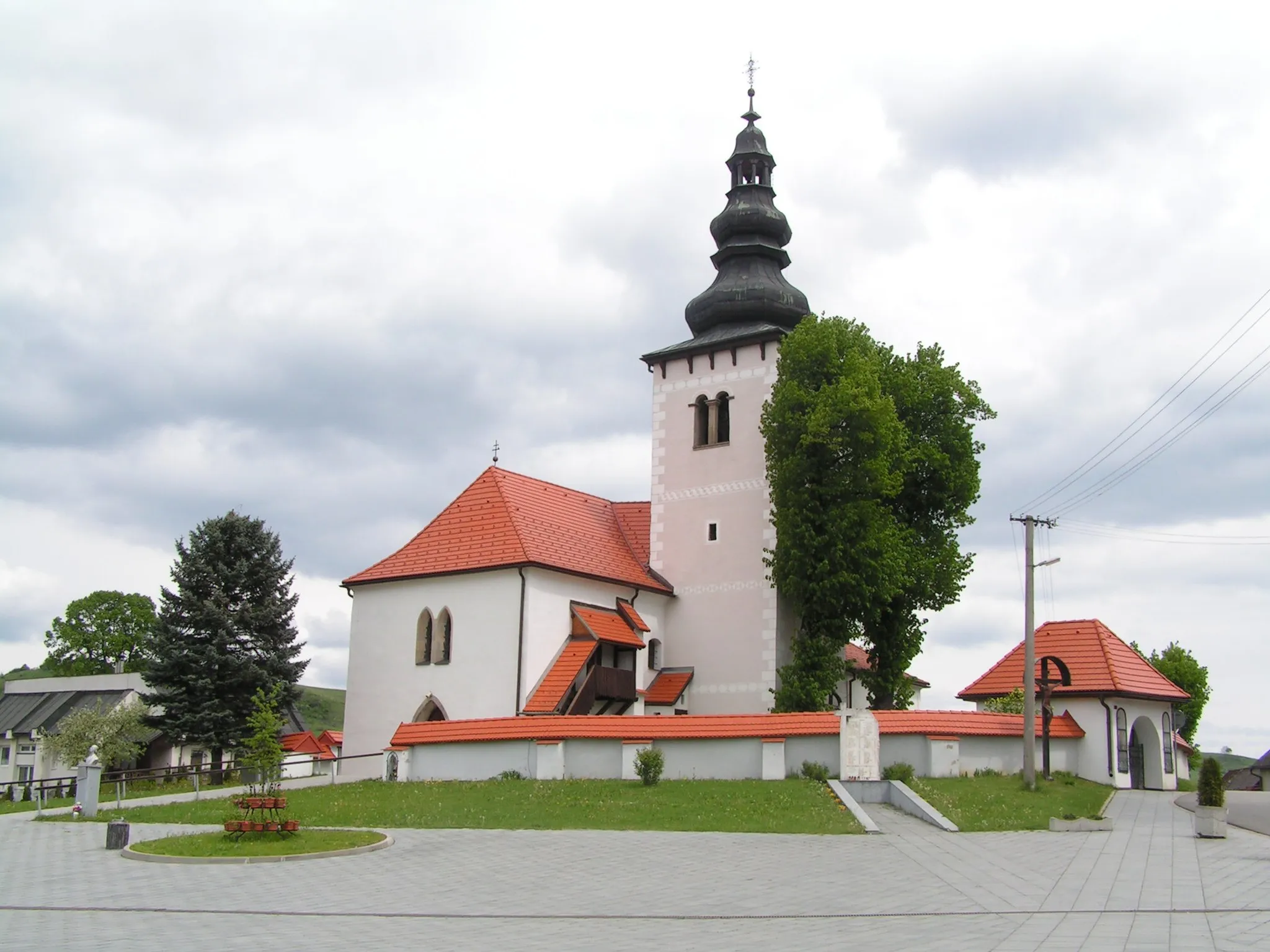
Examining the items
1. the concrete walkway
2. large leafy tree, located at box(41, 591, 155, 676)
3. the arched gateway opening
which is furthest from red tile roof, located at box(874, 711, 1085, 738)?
large leafy tree, located at box(41, 591, 155, 676)

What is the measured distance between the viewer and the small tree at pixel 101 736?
37.8m

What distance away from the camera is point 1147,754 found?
115 feet

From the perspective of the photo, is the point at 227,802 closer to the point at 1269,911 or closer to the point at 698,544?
the point at 698,544

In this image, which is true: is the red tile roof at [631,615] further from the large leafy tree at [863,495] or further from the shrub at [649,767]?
the shrub at [649,767]

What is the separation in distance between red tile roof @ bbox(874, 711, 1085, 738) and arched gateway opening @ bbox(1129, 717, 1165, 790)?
22.2 feet

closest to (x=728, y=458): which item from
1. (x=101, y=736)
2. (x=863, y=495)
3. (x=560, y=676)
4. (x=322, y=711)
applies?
(x=863, y=495)

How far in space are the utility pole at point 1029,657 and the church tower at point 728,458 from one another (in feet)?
28.9

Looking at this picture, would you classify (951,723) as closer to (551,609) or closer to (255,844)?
(551,609)

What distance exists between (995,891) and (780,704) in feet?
61.6

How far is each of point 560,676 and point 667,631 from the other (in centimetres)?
588

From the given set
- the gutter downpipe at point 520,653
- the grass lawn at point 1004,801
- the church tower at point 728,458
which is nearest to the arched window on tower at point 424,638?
the gutter downpipe at point 520,653

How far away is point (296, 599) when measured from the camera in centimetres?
3869

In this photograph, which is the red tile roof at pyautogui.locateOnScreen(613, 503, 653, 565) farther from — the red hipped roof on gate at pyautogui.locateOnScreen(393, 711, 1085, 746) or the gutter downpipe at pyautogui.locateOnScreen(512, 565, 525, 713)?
the red hipped roof on gate at pyautogui.locateOnScreen(393, 711, 1085, 746)

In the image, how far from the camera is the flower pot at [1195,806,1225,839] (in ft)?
66.6
